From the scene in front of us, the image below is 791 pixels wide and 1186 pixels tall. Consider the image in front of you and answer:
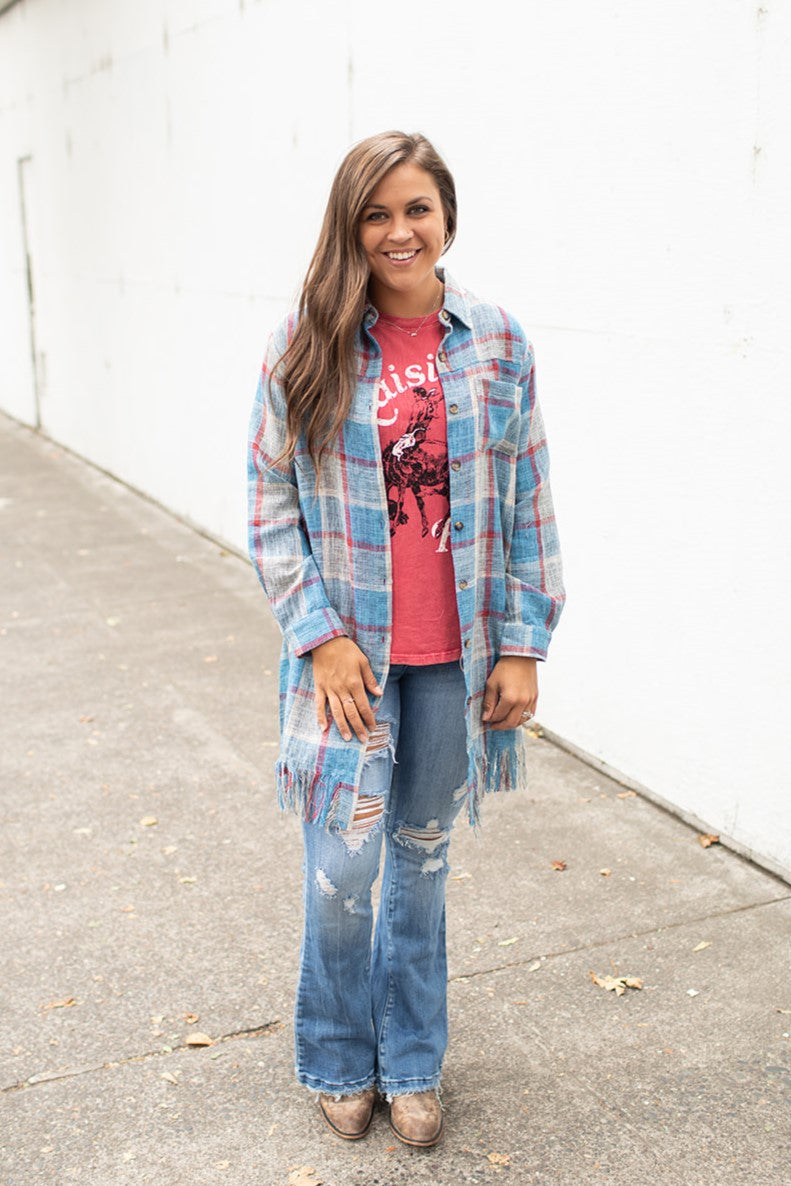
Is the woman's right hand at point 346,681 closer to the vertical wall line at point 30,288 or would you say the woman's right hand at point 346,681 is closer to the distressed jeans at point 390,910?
the distressed jeans at point 390,910

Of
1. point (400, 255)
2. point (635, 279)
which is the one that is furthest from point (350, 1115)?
point (635, 279)

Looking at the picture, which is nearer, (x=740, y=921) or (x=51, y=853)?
(x=740, y=921)

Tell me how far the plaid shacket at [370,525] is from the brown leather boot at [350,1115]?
0.70m

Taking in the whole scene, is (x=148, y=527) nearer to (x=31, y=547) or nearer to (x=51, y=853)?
(x=31, y=547)

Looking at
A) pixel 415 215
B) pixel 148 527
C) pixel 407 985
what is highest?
pixel 415 215

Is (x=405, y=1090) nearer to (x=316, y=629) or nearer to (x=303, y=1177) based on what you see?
(x=303, y=1177)

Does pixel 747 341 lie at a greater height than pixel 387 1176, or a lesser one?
greater

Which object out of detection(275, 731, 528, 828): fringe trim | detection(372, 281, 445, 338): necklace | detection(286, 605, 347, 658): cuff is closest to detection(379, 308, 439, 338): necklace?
detection(372, 281, 445, 338): necklace

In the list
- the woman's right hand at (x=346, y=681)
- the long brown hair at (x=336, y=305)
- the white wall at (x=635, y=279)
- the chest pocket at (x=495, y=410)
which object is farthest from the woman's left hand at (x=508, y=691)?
the white wall at (x=635, y=279)

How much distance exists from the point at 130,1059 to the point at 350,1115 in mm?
619

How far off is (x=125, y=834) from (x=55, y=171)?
9651mm

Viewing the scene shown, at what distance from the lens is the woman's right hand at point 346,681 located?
2.63 m

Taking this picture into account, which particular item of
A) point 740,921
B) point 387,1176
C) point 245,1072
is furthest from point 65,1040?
point 740,921

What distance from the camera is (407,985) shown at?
116 inches
